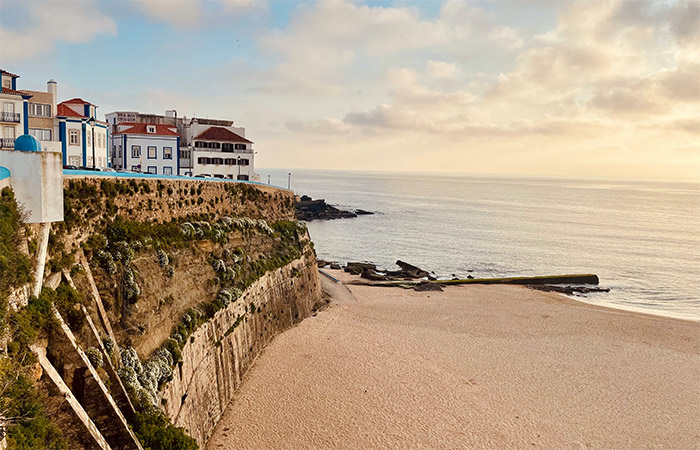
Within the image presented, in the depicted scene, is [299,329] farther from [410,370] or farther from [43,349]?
[43,349]

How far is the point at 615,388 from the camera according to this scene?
26531mm

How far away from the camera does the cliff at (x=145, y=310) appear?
12.3 metres

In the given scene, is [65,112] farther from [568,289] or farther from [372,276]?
[568,289]

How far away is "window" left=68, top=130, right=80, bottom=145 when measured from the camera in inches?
1267

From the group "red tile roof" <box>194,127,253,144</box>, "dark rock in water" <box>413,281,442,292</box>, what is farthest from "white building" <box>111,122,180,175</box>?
"dark rock in water" <box>413,281,442,292</box>

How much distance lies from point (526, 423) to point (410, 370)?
659 centimetres

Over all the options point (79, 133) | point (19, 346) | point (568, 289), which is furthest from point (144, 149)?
point (568, 289)

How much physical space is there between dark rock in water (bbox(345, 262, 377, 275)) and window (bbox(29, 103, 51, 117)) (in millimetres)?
33953

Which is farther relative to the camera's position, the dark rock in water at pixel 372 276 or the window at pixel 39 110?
the dark rock in water at pixel 372 276

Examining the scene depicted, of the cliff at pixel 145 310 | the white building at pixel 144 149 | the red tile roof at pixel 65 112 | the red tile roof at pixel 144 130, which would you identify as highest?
the red tile roof at pixel 65 112

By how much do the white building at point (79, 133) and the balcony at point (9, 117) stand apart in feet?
9.40

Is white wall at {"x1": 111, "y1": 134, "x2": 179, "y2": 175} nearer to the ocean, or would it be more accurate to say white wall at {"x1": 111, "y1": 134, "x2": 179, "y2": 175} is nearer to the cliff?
the cliff

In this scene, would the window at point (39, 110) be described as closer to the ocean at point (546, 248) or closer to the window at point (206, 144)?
the window at point (206, 144)

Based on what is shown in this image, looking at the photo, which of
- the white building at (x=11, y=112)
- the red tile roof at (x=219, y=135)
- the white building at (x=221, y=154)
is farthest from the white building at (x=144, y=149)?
the white building at (x=11, y=112)
